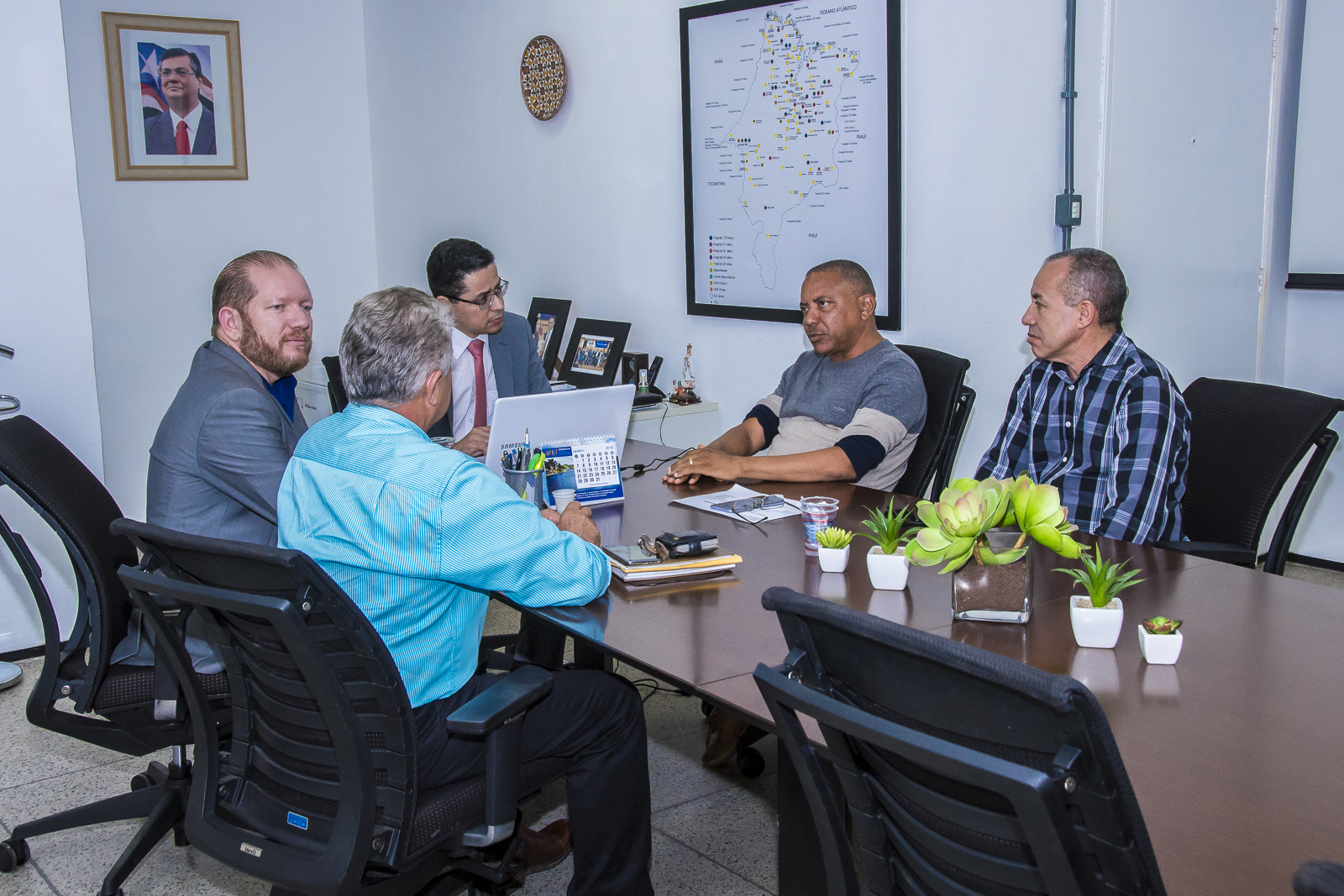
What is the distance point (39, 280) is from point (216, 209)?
2.01m

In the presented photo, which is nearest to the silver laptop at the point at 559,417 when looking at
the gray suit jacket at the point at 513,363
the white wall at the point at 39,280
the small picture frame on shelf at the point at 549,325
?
the gray suit jacket at the point at 513,363

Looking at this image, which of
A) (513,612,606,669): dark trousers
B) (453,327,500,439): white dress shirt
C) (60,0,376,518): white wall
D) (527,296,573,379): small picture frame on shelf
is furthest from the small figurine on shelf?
(60,0,376,518): white wall

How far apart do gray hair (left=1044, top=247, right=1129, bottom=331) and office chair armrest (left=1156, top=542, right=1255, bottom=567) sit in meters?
0.57

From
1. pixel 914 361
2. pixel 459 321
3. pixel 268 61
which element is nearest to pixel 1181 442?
pixel 914 361

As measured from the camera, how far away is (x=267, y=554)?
145 centimetres

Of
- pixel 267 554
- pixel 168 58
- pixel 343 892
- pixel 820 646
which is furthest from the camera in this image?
pixel 168 58

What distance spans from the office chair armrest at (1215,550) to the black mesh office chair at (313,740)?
1.40 meters

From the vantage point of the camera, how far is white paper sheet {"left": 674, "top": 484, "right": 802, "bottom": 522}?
2.51 metres

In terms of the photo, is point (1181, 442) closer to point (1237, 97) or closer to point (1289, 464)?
point (1289, 464)

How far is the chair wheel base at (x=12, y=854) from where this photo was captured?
2414mm

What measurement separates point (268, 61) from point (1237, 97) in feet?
14.3

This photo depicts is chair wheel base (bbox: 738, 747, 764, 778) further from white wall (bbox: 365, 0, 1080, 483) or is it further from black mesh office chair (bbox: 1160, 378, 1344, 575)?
white wall (bbox: 365, 0, 1080, 483)

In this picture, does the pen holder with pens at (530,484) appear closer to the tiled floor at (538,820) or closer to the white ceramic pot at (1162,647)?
the tiled floor at (538,820)

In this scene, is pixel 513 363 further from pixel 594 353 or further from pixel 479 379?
pixel 594 353
